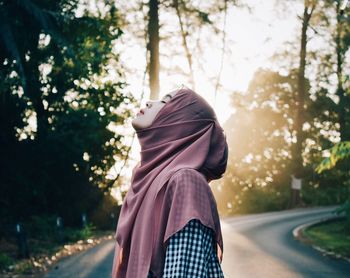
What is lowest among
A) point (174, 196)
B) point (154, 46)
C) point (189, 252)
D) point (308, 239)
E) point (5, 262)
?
point (308, 239)

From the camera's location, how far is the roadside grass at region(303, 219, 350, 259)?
1430 centimetres

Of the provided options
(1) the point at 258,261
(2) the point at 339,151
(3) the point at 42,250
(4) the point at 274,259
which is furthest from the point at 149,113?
(3) the point at 42,250

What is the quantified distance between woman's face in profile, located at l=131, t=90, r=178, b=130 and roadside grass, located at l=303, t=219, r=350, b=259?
11925 mm

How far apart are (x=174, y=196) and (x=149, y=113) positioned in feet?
1.52

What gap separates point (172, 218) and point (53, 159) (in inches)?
593

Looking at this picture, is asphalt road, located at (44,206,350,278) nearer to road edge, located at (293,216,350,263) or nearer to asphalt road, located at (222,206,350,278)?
asphalt road, located at (222,206,350,278)

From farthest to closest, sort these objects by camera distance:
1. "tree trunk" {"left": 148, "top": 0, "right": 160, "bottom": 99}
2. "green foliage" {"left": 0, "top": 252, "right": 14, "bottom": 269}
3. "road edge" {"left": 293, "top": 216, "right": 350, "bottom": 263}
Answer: "tree trunk" {"left": 148, "top": 0, "right": 160, "bottom": 99} → "road edge" {"left": 293, "top": 216, "right": 350, "bottom": 263} → "green foliage" {"left": 0, "top": 252, "right": 14, "bottom": 269}

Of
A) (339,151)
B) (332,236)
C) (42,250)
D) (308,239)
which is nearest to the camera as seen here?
(339,151)

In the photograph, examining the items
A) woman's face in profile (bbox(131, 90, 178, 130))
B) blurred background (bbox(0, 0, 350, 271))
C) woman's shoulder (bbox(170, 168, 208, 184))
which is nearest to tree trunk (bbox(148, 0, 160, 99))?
blurred background (bbox(0, 0, 350, 271))

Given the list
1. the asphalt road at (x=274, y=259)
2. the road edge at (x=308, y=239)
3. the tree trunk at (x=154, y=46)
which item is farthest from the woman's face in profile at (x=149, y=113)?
the tree trunk at (x=154, y=46)

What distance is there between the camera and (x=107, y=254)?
14281 millimetres

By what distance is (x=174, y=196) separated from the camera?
1979mm

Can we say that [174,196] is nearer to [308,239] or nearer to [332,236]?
[308,239]

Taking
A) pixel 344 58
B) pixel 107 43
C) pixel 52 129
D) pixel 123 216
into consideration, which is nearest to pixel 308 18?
pixel 344 58
